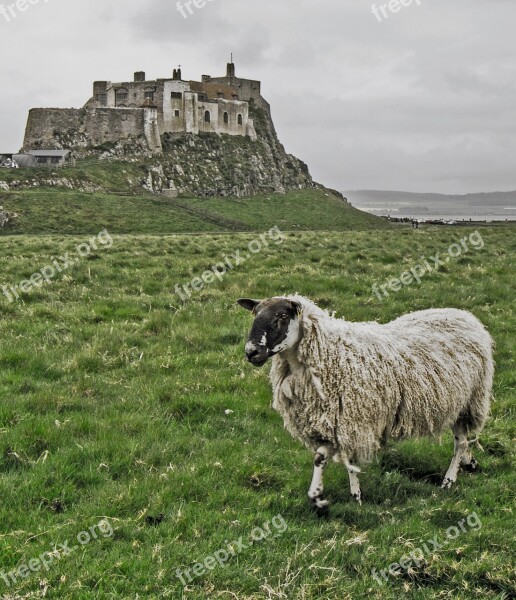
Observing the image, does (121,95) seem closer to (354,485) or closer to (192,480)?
(192,480)

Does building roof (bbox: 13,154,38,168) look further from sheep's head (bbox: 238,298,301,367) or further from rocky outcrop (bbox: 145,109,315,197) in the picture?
sheep's head (bbox: 238,298,301,367)

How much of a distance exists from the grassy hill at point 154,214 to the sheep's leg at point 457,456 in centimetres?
4589

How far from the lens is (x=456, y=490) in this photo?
6.42m

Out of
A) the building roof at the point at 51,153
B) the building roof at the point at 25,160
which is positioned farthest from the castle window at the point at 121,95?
the building roof at the point at 25,160

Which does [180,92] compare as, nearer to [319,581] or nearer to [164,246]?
[164,246]

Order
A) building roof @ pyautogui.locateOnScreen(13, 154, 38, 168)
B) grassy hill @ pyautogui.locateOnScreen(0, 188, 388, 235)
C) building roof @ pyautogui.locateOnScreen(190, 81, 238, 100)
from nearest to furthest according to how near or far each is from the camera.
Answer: grassy hill @ pyautogui.locateOnScreen(0, 188, 388, 235) → building roof @ pyautogui.locateOnScreen(13, 154, 38, 168) → building roof @ pyautogui.locateOnScreen(190, 81, 238, 100)

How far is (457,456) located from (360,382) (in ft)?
5.53

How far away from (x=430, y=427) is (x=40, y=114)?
95.8 metres

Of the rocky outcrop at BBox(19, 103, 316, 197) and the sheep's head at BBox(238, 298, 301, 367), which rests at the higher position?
the rocky outcrop at BBox(19, 103, 316, 197)

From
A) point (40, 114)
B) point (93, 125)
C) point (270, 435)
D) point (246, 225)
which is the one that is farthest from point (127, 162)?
point (270, 435)

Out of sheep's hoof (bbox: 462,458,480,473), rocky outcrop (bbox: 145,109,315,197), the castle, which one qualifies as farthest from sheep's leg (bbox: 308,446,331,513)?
the castle

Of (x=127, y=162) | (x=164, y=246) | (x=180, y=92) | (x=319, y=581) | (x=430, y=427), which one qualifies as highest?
(x=180, y=92)

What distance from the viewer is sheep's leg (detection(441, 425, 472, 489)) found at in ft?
21.7

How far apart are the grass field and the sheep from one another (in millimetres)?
538
